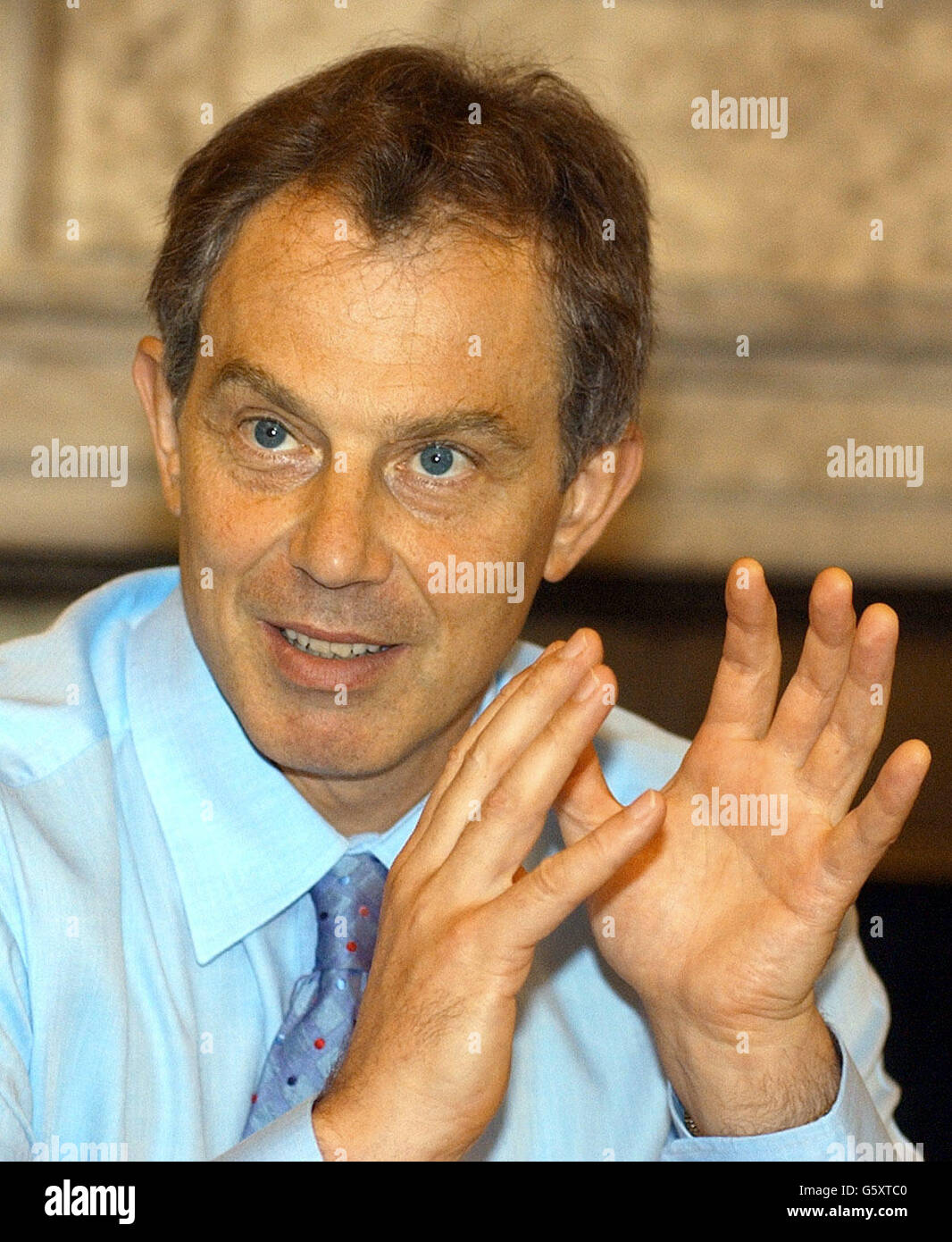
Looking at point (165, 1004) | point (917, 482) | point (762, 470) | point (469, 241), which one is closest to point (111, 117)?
point (762, 470)

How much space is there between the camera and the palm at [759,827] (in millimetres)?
1385

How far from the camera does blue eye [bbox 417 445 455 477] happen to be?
1489 mm

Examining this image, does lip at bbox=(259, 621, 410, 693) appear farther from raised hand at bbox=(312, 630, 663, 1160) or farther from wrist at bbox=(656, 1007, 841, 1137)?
wrist at bbox=(656, 1007, 841, 1137)

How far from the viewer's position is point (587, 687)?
1273 mm

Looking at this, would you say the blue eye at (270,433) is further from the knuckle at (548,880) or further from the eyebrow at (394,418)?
the knuckle at (548,880)

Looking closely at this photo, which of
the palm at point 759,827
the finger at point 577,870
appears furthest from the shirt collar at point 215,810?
the finger at point 577,870

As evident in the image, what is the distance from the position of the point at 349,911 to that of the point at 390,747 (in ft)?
0.50

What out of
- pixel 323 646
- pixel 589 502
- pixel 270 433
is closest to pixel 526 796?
pixel 323 646

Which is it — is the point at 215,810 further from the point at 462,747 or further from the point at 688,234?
the point at 688,234

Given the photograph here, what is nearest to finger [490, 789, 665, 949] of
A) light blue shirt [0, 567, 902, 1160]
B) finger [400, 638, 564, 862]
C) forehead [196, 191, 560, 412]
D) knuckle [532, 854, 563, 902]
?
knuckle [532, 854, 563, 902]

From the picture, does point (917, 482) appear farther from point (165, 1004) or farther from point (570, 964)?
point (165, 1004)

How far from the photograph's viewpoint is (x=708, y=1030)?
4.79 feet

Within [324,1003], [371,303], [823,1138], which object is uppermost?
[371,303]

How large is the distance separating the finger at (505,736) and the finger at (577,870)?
8 cm
